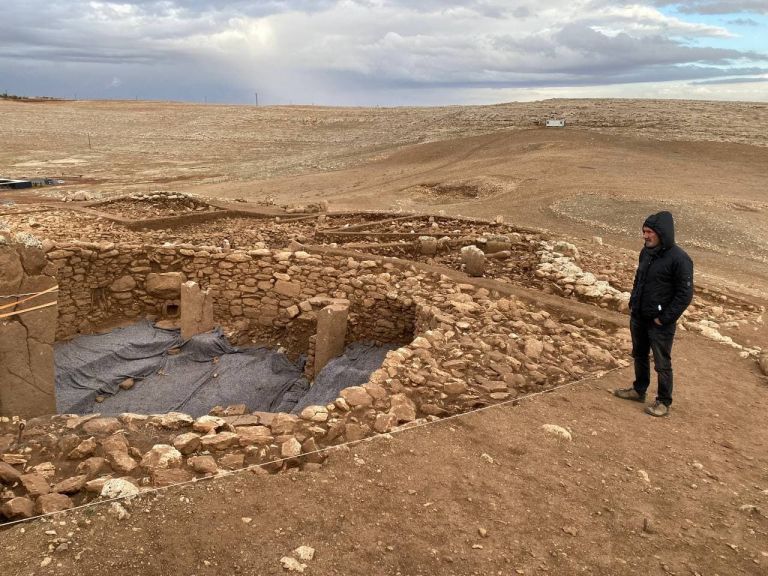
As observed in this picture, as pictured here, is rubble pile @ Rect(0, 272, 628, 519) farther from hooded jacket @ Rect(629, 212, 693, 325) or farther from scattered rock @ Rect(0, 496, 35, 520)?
hooded jacket @ Rect(629, 212, 693, 325)

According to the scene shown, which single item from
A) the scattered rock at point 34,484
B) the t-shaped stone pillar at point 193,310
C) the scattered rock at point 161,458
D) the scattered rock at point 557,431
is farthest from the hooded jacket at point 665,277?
the t-shaped stone pillar at point 193,310

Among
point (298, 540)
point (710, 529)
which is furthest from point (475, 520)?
point (710, 529)

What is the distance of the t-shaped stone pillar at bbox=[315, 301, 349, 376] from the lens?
750 centimetres

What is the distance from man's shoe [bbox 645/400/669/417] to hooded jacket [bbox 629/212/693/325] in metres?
0.77

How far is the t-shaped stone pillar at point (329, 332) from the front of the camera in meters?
7.50

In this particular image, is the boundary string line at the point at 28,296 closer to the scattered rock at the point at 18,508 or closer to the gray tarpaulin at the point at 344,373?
the scattered rock at the point at 18,508

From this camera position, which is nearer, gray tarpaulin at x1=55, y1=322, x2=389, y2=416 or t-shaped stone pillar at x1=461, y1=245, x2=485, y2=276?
gray tarpaulin at x1=55, y1=322, x2=389, y2=416

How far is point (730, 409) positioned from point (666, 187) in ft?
48.0

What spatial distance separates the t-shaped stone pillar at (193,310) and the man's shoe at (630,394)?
639 cm

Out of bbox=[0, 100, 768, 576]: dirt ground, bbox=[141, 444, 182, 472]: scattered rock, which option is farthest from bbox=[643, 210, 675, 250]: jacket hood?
bbox=[141, 444, 182, 472]: scattered rock

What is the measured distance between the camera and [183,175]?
23.4 m

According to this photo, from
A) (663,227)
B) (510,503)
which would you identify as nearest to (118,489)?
(510,503)

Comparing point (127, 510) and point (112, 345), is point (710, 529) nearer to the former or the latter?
point (127, 510)

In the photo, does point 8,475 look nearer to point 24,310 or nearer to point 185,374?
point 24,310
